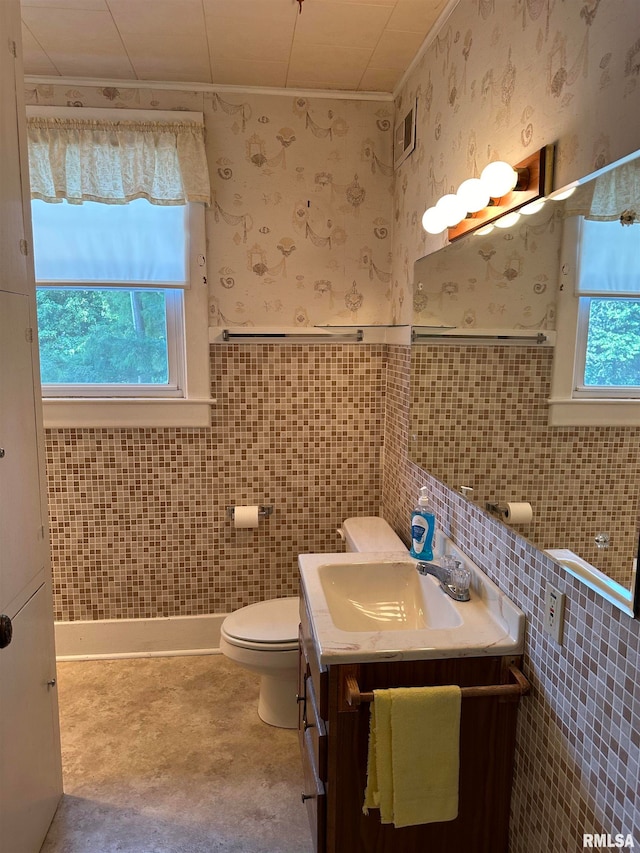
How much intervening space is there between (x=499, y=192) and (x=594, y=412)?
2.21ft

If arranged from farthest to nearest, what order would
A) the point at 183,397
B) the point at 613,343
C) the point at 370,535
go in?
the point at 183,397 < the point at 370,535 < the point at 613,343

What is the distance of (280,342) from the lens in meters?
2.83

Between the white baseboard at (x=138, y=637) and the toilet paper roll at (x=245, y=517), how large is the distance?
521 millimetres

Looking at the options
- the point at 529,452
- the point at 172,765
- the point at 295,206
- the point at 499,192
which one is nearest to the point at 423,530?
the point at 529,452

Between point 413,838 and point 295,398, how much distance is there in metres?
1.85

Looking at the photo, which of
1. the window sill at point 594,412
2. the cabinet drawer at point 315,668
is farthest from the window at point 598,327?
the cabinet drawer at point 315,668

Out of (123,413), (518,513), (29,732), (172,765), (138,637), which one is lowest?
(172,765)

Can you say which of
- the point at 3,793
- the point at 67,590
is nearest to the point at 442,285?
the point at 3,793

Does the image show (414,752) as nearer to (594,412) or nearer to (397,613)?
(397,613)

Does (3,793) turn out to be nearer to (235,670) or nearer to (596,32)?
(235,670)

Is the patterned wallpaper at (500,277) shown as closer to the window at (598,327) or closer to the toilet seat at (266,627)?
the window at (598,327)

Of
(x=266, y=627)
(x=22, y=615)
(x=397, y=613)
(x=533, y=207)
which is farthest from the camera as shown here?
(x=266, y=627)

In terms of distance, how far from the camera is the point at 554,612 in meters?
1.30

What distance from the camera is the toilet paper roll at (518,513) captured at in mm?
1372
